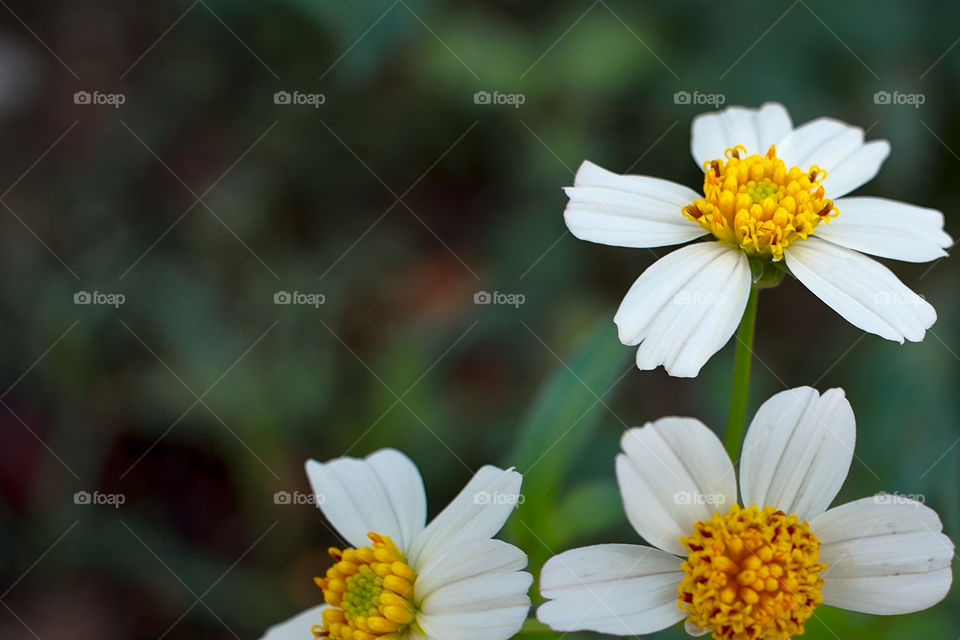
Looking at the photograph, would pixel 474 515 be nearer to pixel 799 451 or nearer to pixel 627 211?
pixel 799 451

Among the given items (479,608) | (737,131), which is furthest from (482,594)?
(737,131)

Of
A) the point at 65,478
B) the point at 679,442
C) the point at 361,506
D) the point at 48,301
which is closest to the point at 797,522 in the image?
the point at 679,442

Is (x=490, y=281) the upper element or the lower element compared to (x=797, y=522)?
upper

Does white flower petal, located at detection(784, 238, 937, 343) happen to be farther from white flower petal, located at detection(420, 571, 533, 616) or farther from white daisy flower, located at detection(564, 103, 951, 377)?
white flower petal, located at detection(420, 571, 533, 616)

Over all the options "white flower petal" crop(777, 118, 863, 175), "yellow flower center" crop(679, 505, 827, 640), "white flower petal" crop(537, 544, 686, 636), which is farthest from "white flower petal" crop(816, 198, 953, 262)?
"white flower petal" crop(537, 544, 686, 636)

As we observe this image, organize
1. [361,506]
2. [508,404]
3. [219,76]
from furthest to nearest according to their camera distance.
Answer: [219,76] < [508,404] < [361,506]

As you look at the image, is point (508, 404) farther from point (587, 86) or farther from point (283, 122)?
point (283, 122)
